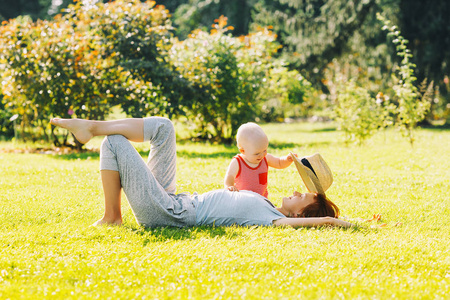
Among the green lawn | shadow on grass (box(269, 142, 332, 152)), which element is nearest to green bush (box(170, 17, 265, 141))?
shadow on grass (box(269, 142, 332, 152))

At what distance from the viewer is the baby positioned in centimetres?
446

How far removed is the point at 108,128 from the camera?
3967mm

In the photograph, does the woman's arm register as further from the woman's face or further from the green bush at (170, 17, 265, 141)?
the green bush at (170, 17, 265, 141)

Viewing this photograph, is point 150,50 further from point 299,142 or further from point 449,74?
point 449,74

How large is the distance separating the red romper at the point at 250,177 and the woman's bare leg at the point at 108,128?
1.06m

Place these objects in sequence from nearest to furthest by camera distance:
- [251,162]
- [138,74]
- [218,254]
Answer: [218,254] → [251,162] → [138,74]

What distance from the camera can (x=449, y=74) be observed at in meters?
17.7

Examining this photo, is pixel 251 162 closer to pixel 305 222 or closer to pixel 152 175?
pixel 305 222

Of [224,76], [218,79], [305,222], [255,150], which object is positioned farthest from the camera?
[224,76]

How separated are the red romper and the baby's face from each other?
0.09 meters

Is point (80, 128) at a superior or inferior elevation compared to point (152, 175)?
superior

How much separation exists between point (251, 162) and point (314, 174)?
0.61 metres

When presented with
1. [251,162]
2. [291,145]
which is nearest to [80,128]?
[251,162]

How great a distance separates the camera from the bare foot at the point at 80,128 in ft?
13.2
